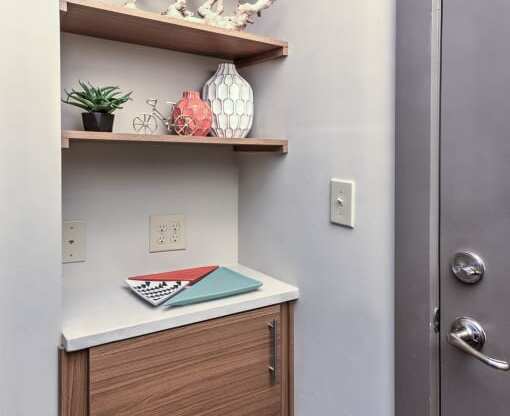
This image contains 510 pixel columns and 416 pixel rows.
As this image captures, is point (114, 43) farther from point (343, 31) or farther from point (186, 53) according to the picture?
point (343, 31)

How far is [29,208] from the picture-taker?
91 cm

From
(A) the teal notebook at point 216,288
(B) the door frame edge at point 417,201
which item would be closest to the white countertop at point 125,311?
(A) the teal notebook at point 216,288

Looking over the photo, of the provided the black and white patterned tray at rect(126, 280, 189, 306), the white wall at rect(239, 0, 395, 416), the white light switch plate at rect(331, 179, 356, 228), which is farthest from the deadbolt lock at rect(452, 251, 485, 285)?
the black and white patterned tray at rect(126, 280, 189, 306)

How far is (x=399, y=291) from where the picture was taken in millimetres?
960

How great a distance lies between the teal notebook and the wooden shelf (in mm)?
399

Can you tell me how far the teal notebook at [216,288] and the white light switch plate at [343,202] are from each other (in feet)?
1.01

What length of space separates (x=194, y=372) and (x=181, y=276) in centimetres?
31

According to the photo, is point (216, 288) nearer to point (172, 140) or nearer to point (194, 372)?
point (194, 372)

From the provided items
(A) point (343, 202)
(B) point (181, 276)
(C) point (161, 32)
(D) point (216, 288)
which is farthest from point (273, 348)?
(C) point (161, 32)

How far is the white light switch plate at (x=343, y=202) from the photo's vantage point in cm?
108

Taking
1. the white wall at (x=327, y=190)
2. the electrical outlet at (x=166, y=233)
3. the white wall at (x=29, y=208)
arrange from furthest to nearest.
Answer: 1. the electrical outlet at (x=166, y=233)
2. the white wall at (x=327, y=190)
3. the white wall at (x=29, y=208)

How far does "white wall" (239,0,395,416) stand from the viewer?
3.31ft

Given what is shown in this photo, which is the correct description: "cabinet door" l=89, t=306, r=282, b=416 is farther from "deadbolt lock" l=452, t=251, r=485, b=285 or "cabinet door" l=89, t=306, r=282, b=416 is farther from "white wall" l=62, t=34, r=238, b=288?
"deadbolt lock" l=452, t=251, r=485, b=285

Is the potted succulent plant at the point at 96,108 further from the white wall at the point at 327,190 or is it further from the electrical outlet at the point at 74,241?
the white wall at the point at 327,190
